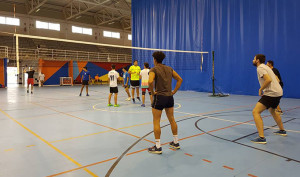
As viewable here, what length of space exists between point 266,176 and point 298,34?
11721 millimetres

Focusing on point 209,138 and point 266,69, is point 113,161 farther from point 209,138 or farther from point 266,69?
point 266,69

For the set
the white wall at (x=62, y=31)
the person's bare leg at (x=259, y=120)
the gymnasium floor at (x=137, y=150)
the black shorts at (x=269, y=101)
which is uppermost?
the white wall at (x=62, y=31)

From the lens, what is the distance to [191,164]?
3.38 meters

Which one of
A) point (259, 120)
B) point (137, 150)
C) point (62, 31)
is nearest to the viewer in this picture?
point (137, 150)

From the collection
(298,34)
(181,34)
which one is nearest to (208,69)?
(181,34)

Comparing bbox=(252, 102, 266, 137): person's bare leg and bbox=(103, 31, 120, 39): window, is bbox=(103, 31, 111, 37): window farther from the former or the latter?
bbox=(252, 102, 266, 137): person's bare leg

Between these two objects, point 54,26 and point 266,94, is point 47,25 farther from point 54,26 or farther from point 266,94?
point 266,94

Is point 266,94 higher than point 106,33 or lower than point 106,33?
lower

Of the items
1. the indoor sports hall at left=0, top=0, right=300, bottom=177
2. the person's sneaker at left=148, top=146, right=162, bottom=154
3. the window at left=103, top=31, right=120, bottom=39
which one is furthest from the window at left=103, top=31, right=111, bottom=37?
the person's sneaker at left=148, top=146, right=162, bottom=154

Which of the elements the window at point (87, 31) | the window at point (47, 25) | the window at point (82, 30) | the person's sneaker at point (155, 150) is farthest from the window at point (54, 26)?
the person's sneaker at point (155, 150)

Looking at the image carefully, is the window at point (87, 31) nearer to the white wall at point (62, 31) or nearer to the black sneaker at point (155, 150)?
the white wall at point (62, 31)

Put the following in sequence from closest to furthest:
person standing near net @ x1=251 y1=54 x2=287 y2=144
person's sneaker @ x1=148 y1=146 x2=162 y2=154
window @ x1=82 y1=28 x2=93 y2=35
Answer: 1. person's sneaker @ x1=148 y1=146 x2=162 y2=154
2. person standing near net @ x1=251 y1=54 x2=287 y2=144
3. window @ x1=82 y1=28 x2=93 y2=35

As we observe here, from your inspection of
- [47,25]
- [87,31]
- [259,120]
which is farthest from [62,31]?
[259,120]

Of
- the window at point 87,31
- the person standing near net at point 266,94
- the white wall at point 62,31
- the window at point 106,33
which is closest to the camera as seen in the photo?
the person standing near net at point 266,94
